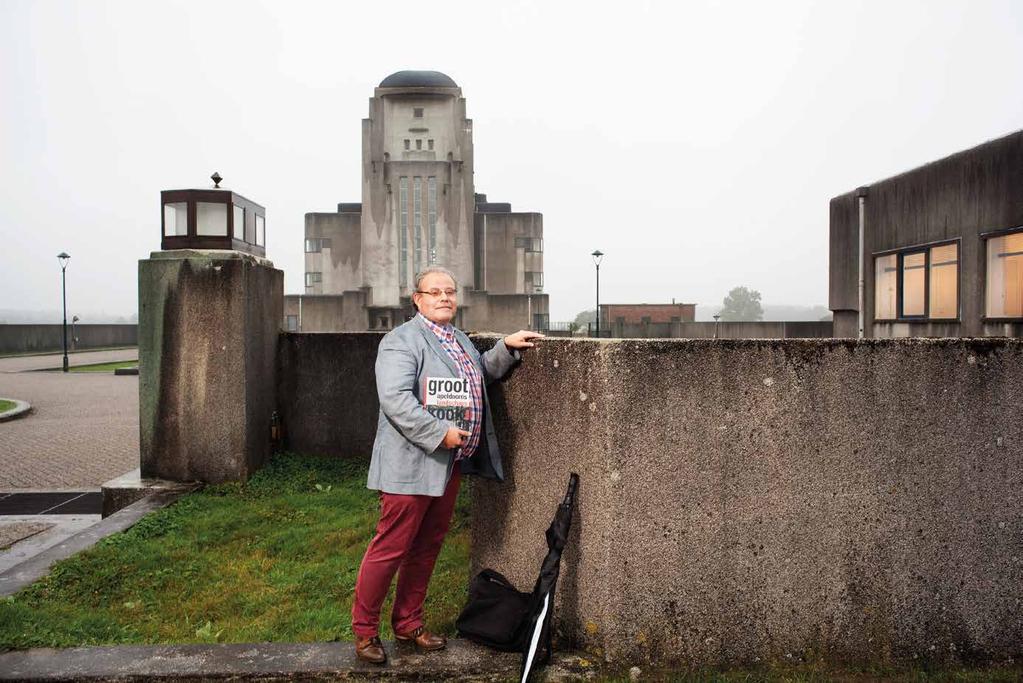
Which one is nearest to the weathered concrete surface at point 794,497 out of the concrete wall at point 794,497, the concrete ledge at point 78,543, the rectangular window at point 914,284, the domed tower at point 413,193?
the concrete wall at point 794,497

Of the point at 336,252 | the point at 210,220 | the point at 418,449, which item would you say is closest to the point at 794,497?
the point at 418,449

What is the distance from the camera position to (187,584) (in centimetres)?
514

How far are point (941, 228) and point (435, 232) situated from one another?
1658 inches

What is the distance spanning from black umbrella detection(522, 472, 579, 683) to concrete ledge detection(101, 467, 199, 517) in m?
5.34

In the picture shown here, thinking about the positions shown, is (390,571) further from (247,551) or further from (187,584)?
(247,551)

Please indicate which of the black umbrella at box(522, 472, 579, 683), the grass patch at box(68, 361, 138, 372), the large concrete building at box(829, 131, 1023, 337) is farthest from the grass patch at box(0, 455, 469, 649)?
the grass patch at box(68, 361, 138, 372)

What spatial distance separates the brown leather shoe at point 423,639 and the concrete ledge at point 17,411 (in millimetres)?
15440

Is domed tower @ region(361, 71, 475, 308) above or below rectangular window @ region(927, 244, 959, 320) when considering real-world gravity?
above

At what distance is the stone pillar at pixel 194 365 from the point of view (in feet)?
26.1

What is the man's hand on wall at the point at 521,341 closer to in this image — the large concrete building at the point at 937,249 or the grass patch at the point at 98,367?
the large concrete building at the point at 937,249

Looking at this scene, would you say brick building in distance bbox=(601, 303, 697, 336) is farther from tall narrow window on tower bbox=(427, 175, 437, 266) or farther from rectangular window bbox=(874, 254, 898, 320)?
rectangular window bbox=(874, 254, 898, 320)

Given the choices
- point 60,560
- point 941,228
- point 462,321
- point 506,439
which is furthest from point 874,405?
point 462,321

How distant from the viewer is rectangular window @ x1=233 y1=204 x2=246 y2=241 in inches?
332

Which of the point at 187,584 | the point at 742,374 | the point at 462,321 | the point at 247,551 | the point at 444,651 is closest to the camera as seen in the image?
the point at 742,374
